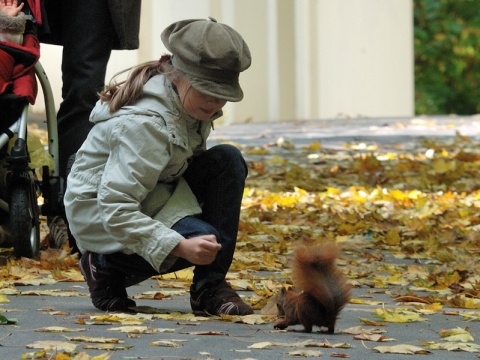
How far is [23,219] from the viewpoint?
5.48 meters

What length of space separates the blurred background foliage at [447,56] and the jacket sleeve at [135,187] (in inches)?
1212

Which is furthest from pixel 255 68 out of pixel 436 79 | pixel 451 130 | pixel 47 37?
pixel 436 79

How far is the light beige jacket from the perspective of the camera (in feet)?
13.2

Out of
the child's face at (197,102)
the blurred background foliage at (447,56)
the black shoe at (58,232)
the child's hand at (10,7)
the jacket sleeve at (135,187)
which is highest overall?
the child's hand at (10,7)

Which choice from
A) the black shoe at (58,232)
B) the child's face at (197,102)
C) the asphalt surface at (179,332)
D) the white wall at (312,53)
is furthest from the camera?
the white wall at (312,53)

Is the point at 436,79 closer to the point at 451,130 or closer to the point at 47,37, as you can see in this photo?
the point at 451,130

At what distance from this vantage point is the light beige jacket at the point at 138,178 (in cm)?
402

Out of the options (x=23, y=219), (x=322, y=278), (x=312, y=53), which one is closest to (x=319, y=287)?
(x=322, y=278)

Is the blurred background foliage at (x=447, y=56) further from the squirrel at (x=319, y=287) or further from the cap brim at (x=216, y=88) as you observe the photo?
the squirrel at (x=319, y=287)

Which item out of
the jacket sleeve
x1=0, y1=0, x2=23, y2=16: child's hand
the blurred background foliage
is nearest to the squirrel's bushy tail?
the jacket sleeve

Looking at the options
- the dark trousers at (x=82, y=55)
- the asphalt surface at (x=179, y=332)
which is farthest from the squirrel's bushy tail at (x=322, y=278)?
the dark trousers at (x=82, y=55)

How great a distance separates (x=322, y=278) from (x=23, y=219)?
6.67 ft

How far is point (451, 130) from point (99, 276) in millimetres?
11081

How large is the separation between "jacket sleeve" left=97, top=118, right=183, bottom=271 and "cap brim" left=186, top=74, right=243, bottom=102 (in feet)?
0.61
